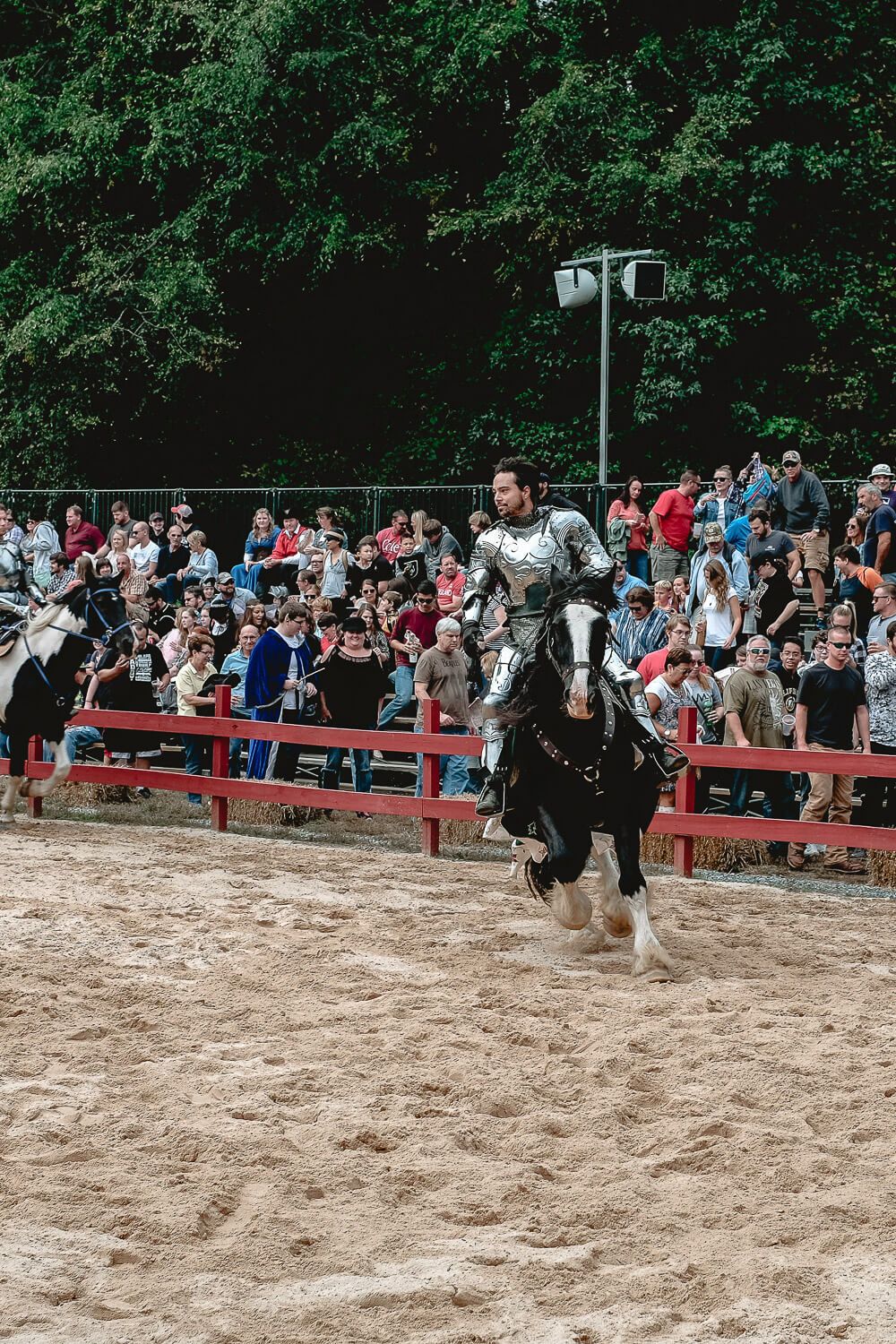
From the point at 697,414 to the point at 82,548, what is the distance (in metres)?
10.6

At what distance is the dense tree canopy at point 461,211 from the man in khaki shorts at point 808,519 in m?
8.56

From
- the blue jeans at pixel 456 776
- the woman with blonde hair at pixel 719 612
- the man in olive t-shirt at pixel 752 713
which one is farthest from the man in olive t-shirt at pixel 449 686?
the woman with blonde hair at pixel 719 612

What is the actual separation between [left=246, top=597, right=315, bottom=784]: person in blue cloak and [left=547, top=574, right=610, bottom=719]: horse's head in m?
6.50

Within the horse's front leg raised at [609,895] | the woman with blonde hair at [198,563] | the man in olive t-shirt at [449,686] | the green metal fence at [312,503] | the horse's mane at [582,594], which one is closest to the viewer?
the horse's mane at [582,594]

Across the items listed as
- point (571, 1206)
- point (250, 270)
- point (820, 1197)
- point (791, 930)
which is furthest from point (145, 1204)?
point (250, 270)

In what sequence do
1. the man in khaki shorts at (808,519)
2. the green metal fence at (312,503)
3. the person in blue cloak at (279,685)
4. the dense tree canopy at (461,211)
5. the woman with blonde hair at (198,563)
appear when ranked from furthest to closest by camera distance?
the dense tree canopy at (461,211), the green metal fence at (312,503), the woman with blonde hair at (198,563), the man in khaki shorts at (808,519), the person in blue cloak at (279,685)

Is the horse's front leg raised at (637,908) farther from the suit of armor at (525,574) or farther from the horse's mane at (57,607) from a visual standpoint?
the horse's mane at (57,607)

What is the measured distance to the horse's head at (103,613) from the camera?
13.5 metres

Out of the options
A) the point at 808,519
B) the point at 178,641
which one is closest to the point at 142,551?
the point at 178,641

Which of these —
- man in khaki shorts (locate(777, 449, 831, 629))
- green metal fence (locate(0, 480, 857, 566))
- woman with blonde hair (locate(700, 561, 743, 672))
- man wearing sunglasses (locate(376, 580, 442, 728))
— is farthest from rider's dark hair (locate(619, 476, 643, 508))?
man wearing sunglasses (locate(376, 580, 442, 728))

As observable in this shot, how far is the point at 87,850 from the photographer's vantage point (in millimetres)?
12352

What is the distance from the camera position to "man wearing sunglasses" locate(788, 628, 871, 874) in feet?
39.3

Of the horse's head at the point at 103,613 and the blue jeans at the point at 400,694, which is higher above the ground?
the horse's head at the point at 103,613

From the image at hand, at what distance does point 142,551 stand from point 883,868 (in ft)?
38.2
